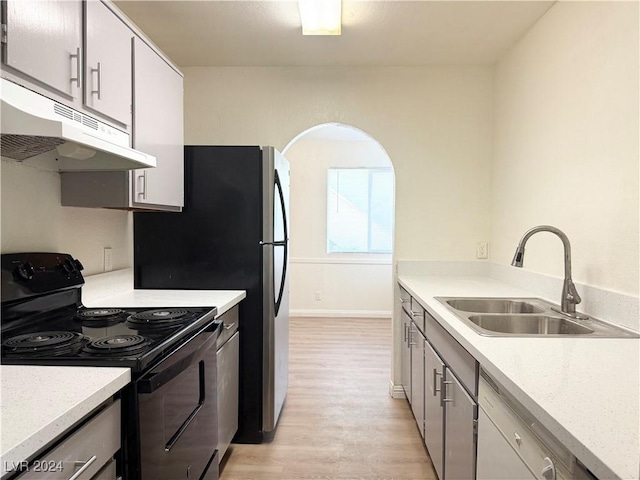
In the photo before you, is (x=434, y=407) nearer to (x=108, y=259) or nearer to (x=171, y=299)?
(x=171, y=299)

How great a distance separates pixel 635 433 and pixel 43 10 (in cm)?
182

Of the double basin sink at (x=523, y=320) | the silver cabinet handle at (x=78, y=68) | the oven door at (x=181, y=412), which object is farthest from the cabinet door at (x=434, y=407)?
the silver cabinet handle at (x=78, y=68)

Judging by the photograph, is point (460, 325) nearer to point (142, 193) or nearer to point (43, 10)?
point (142, 193)

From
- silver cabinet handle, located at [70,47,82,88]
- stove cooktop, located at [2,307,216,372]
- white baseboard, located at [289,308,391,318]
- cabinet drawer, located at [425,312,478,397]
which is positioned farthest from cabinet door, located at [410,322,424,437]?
white baseboard, located at [289,308,391,318]

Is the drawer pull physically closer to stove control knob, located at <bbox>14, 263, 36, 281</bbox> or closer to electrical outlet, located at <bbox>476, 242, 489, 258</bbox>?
stove control knob, located at <bbox>14, 263, 36, 281</bbox>

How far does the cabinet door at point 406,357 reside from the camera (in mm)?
2729

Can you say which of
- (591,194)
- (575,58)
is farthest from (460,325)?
(575,58)

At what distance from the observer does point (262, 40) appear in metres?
2.65

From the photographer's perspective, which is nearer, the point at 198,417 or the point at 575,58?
the point at 198,417

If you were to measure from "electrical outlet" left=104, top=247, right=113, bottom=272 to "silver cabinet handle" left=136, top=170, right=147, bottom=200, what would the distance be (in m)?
0.51

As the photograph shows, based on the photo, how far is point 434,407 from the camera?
1973 millimetres

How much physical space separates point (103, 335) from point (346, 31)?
2.12 meters

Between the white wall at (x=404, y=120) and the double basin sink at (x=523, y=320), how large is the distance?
101 cm

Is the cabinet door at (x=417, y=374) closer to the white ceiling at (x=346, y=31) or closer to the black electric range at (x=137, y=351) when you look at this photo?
the black electric range at (x=137, y=351)
